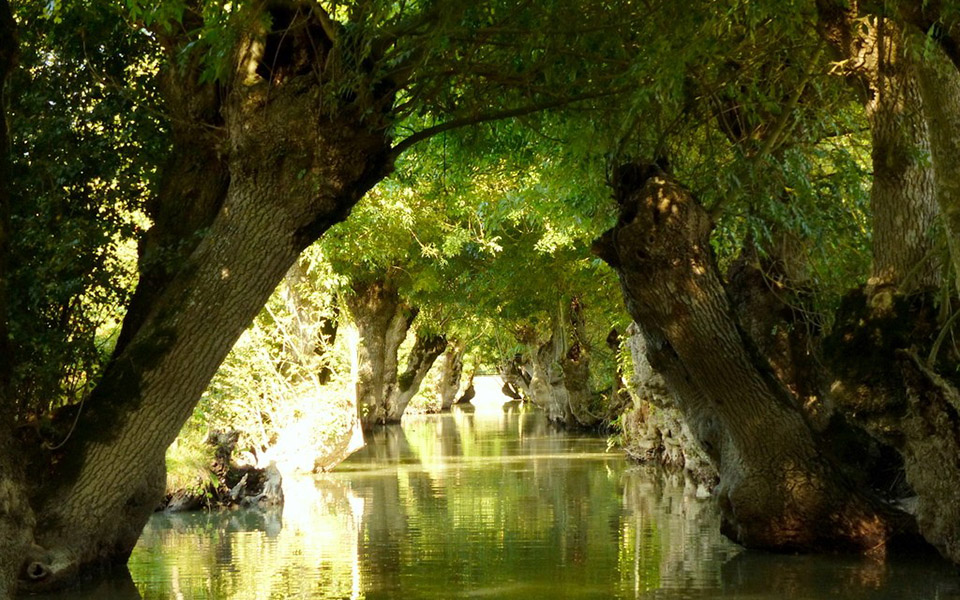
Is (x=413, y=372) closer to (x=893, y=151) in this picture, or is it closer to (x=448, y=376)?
(x=448, y=376)

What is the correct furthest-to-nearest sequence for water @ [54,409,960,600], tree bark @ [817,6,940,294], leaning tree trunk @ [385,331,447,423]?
1. leaning tree trunk @ [385,331,447,423]
2. tree bark @ [817,6,940,294]
3. water @ [54,409,960,600]

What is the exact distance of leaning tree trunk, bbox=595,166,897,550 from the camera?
12.1 metres

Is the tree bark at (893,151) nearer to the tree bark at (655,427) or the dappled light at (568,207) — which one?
the dappled light at (568,207)

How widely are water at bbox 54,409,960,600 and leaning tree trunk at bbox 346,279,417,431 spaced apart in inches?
524

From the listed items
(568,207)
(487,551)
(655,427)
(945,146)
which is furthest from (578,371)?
(945,146)

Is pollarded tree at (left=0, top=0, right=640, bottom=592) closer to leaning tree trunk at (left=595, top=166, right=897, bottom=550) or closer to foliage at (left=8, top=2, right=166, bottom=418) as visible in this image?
foliage at (left=8, top=2, right=166, bottom=418)

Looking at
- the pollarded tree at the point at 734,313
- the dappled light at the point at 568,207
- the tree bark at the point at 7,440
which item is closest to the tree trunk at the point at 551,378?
the dappled light at the point at 568,207

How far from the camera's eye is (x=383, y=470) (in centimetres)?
2500

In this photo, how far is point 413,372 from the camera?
156 ft

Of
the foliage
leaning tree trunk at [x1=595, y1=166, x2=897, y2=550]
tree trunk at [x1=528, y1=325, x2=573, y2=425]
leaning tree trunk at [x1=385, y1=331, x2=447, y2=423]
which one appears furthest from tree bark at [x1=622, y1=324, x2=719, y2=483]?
leaning tree trunk at [x1=385, y1=331, x2=447, y2=423]

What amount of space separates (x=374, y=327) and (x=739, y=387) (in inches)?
984

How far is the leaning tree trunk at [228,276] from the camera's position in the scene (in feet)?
34.0

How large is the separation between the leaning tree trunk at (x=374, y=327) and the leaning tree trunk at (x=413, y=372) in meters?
6.58

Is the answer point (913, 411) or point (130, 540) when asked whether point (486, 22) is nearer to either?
point (913, 411)
